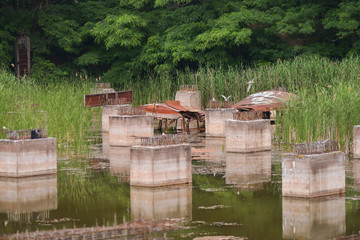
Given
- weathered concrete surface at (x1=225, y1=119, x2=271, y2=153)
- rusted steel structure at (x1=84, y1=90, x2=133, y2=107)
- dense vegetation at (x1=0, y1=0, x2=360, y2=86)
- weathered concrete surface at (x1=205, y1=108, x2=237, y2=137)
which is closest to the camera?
weathered concrete surface at (x1=225, y1=119, x2=271, y2=153)

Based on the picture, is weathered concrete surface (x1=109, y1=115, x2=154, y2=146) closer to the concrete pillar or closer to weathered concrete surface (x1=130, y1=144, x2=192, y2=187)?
the concrete pillar

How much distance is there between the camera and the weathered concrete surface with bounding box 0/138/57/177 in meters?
16.9

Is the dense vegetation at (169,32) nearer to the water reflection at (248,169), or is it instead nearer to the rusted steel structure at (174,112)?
the rusted steel structure at (174,112)

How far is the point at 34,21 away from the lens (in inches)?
1499

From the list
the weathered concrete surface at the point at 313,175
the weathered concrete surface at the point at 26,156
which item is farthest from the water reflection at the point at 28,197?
the weathered concrete surface at the point at 313,175

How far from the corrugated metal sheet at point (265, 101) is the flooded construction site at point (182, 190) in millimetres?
3635

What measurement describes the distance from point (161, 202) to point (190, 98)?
50.3 feet

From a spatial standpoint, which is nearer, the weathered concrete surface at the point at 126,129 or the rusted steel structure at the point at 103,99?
the weathered concrete surface at the point at 126,129

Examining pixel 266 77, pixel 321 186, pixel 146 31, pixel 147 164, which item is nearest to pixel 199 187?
pixel 147 164

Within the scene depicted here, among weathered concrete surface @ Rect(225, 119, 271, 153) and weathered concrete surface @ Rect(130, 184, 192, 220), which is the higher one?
weathered concrete surface @ Rect(225, 119, 271, 153)

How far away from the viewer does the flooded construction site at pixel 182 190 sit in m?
12.4

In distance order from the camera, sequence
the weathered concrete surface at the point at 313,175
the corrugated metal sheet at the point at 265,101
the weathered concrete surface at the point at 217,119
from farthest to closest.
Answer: the weathered concrete surface at the point at 217,119
the corrugated metal sheet at the point at 265,101
the weathered concrete surface at the point at 313,175

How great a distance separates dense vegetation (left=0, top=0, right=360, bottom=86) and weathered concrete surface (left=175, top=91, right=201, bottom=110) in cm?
429

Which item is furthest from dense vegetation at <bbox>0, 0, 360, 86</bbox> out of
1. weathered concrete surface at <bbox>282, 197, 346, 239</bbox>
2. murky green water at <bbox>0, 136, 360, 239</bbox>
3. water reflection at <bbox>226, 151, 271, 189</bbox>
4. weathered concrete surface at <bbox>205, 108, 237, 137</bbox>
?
weathered concrete surface at <bbox>282, 197, 346, 239</bbox>
